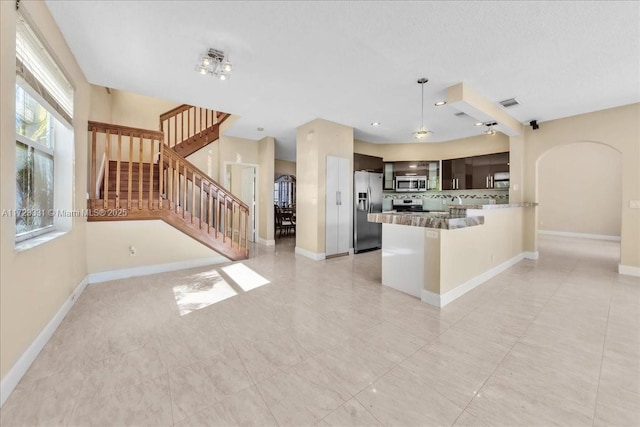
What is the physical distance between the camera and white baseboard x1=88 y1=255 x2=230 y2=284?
11.8 ft

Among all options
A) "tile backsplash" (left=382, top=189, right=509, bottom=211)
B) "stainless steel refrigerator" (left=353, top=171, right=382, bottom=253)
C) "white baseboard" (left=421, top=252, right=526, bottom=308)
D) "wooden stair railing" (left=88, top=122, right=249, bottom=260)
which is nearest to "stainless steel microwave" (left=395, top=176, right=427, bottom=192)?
"tile backsplash" (left=382, top=189, right=509, bottom=211)

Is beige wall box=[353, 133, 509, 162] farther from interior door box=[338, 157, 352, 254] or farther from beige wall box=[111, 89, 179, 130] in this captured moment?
beige wall box=[111, 89, 179, 130]

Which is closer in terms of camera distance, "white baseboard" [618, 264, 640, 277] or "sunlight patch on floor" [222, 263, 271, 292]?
"sunlight patch on floor" [222, 263, 271, 292]

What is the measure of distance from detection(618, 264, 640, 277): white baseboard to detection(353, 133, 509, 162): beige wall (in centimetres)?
299

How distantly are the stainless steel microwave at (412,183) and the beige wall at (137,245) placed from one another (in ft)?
16.3

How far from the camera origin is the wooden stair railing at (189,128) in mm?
5484

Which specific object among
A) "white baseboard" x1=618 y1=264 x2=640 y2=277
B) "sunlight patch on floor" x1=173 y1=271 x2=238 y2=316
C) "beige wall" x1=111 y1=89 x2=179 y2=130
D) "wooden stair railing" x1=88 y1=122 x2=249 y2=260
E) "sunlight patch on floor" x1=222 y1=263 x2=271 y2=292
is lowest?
"sunlight patch on floor" x1=173 y1=271 x2=238 y2=316

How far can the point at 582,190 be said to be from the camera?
7.72 metres

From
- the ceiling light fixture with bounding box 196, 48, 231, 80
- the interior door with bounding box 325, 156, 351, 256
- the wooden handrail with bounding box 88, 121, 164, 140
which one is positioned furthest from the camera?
the interior door with bounding box 325, 156, 351, 256

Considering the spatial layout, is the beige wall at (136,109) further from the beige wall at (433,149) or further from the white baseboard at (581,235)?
the white baseboard at (581,235)

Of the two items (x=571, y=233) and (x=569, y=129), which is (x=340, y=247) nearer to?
(x=569, y=129)

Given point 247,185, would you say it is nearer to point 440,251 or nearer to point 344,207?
point 344,207

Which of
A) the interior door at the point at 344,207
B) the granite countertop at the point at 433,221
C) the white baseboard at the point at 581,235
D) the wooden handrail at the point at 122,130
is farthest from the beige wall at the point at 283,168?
the white baseboard at the point at 581,235

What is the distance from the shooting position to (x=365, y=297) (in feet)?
10.0
